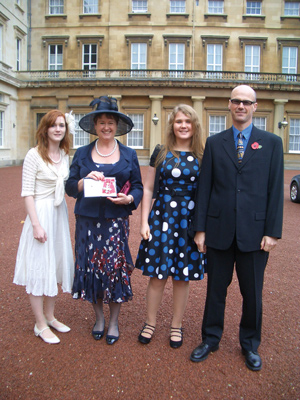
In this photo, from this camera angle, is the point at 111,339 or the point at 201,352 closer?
the point at 201,352

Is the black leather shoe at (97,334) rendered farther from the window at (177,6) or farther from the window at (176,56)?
the window at (177,6)

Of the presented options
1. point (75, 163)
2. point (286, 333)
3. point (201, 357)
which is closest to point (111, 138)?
point (75, 163)

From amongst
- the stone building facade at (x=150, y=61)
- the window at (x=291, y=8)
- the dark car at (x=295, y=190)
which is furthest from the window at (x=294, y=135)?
the dark car at (x=295, y=190)

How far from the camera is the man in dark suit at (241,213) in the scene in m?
2.86

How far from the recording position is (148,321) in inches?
135

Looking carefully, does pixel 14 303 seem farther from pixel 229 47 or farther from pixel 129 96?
pixel 229 47

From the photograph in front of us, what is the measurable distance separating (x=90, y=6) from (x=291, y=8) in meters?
16.3

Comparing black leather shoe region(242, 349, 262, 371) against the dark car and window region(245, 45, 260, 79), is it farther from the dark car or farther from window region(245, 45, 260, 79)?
window region(245, 45, 260, 79)

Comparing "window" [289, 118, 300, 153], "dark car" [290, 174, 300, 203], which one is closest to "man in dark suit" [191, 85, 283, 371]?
"dark car" [290, 174, 300, 203]

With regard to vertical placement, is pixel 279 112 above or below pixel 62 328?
above

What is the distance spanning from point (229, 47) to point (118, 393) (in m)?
30.5

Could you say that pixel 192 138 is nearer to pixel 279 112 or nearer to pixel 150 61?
pixel 279 112

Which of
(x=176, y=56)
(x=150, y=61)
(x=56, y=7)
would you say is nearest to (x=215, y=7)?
(x=176, y=56)

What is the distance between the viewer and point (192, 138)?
329 centimetres
